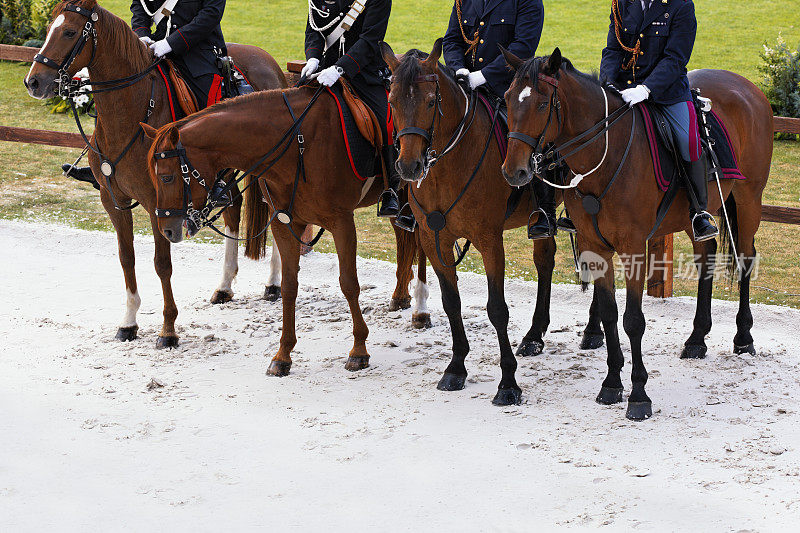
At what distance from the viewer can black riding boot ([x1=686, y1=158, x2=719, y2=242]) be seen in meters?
5.75

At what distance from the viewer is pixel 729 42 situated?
17.4 meters

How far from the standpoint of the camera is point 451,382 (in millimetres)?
6164

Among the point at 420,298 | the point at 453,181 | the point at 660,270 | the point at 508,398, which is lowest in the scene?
the point at 508,398

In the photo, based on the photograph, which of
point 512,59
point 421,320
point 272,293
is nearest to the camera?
point 512,59

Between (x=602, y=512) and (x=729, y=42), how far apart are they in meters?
14.9

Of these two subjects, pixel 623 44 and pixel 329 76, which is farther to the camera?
pixel 329 76

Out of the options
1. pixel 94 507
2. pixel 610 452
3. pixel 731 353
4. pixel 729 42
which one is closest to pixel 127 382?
pixel 94 507

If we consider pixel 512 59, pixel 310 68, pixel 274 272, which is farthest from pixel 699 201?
pixel 274 272

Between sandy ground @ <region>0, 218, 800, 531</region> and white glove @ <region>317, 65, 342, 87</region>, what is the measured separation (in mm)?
2000

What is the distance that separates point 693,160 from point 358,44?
2380 millimetres

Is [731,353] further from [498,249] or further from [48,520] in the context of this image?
[48,520]

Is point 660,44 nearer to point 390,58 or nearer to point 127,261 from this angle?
point 390,58

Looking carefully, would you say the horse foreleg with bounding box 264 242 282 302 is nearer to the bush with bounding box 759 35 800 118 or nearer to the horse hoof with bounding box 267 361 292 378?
the horse hoof with bounding box 267 361 292 378

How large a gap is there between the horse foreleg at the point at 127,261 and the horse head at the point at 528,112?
3.27 metres
